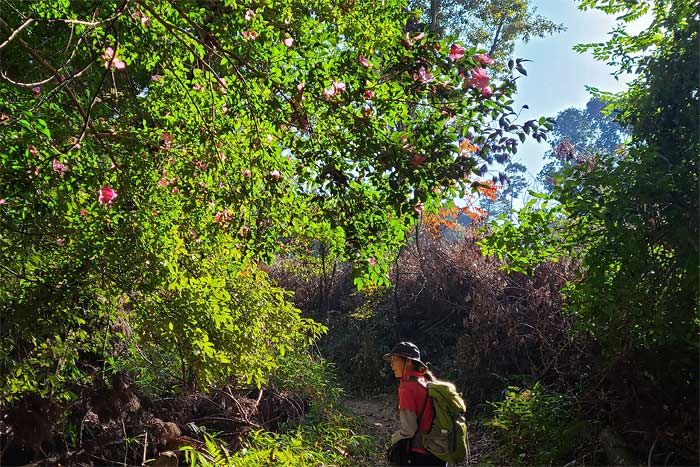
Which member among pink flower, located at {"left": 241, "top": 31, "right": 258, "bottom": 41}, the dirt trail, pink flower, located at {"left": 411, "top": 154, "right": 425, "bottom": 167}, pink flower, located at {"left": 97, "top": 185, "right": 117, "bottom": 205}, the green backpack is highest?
pink flower, located at {"left": 241, "top": 31, "right": 258, "bottom": 41}

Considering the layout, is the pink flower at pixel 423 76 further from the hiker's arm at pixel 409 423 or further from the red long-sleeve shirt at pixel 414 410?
the hiker's arm at pixel 409 423

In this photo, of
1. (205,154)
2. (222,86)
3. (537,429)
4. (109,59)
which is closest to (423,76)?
(222,86)

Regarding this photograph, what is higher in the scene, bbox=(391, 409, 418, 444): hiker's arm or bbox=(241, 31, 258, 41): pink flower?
bbox=(241, 31, 258, 41): pink flower

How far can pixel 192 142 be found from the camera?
404cm

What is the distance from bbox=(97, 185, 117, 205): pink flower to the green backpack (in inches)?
103

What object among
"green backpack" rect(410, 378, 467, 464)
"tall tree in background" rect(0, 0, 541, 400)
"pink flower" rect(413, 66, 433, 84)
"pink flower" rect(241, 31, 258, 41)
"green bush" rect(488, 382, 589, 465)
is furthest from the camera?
"green bush" rect(488, 382, 589, 465)

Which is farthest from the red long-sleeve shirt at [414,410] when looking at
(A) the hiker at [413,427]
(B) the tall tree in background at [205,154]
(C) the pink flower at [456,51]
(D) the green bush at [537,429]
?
(D) the green bush at [537,429]

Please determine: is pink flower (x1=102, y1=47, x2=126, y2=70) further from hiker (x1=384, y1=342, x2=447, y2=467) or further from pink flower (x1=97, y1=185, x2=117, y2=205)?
hiker (x1=384, y1=342, x2=447, y2=467)

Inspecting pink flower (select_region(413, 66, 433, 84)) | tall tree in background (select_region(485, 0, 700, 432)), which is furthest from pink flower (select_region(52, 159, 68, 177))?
tall tree in background (select_region(485, 0, 700, 432))

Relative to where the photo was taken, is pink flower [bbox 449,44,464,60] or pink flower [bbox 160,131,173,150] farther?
pink flower [bbox 160,131,173,150]

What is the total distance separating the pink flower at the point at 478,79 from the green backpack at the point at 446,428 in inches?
80.7

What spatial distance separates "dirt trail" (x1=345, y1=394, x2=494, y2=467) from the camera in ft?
21.6

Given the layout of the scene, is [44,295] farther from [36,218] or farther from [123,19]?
[123,19]

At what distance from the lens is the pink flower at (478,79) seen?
3.23 metres
